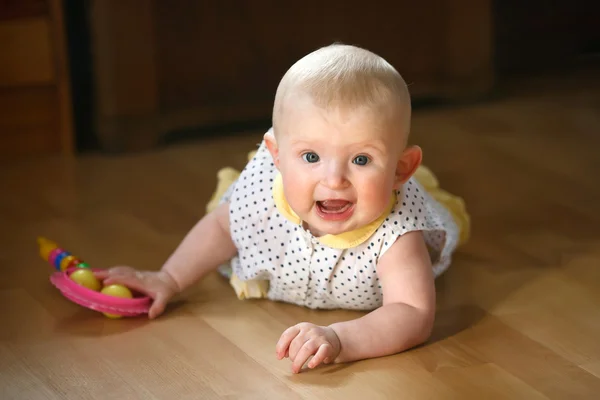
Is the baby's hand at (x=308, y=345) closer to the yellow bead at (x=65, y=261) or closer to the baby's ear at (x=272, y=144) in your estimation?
the baby's ear at (x=272, y=144)

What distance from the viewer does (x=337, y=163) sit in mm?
1064

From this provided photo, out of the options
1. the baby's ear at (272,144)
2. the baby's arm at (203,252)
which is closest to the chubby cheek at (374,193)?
the baby's ear at (272,144)

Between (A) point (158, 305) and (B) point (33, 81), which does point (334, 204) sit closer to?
(A) point (158, 305)

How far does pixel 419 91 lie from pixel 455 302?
904mm

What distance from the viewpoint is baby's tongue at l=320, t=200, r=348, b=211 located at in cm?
110

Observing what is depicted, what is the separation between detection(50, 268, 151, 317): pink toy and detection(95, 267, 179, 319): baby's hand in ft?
0.04

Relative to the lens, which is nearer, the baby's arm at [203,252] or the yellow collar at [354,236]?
the yellow collar at [354,236]

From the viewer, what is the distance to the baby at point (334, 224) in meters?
1.06

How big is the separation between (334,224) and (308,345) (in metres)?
0.14

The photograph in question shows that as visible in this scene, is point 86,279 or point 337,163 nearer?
point 337,163

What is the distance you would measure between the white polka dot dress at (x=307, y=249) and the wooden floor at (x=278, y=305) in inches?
1.4

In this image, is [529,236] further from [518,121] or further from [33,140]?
[33,140]

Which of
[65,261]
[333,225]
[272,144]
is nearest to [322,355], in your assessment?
[333,225]

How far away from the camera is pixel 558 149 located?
5.96 feet
